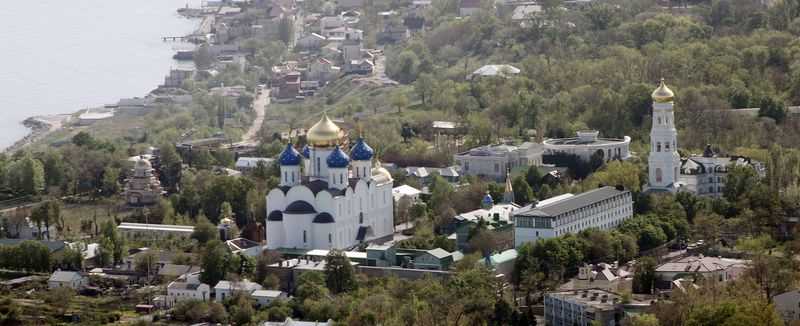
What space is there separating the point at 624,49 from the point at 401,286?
22252 millimetres

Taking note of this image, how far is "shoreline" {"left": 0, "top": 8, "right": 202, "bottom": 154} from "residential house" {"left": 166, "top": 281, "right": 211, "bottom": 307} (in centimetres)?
2064

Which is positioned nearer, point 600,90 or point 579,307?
point 579,307

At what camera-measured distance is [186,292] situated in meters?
34.1

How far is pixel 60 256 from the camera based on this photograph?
36.8 m

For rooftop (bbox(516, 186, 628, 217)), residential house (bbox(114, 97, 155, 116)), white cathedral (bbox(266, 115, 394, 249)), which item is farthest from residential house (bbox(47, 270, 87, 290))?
residential house (bbox(114, 97, 155, 116))

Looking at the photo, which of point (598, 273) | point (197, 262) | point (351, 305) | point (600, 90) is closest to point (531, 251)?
→ point (598, 273)

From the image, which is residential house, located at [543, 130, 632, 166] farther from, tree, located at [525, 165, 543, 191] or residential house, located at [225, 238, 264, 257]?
residential house, located at [225, 238, 264, 257]

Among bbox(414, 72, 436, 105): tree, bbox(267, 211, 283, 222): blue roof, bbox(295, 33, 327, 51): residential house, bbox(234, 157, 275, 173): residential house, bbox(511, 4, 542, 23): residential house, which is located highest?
bbox(511, 4, 542, 23): residential house

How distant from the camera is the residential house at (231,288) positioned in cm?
3350

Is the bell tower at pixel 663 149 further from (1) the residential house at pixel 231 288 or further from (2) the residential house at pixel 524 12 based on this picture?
(2) the residential house at pixel 524 12

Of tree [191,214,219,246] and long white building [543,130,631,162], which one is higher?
long white building [543,130,631,162]

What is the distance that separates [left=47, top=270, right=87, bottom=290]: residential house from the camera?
1393 inches

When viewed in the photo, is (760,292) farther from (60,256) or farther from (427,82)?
(427,82)

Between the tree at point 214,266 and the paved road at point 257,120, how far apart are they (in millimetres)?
15780
